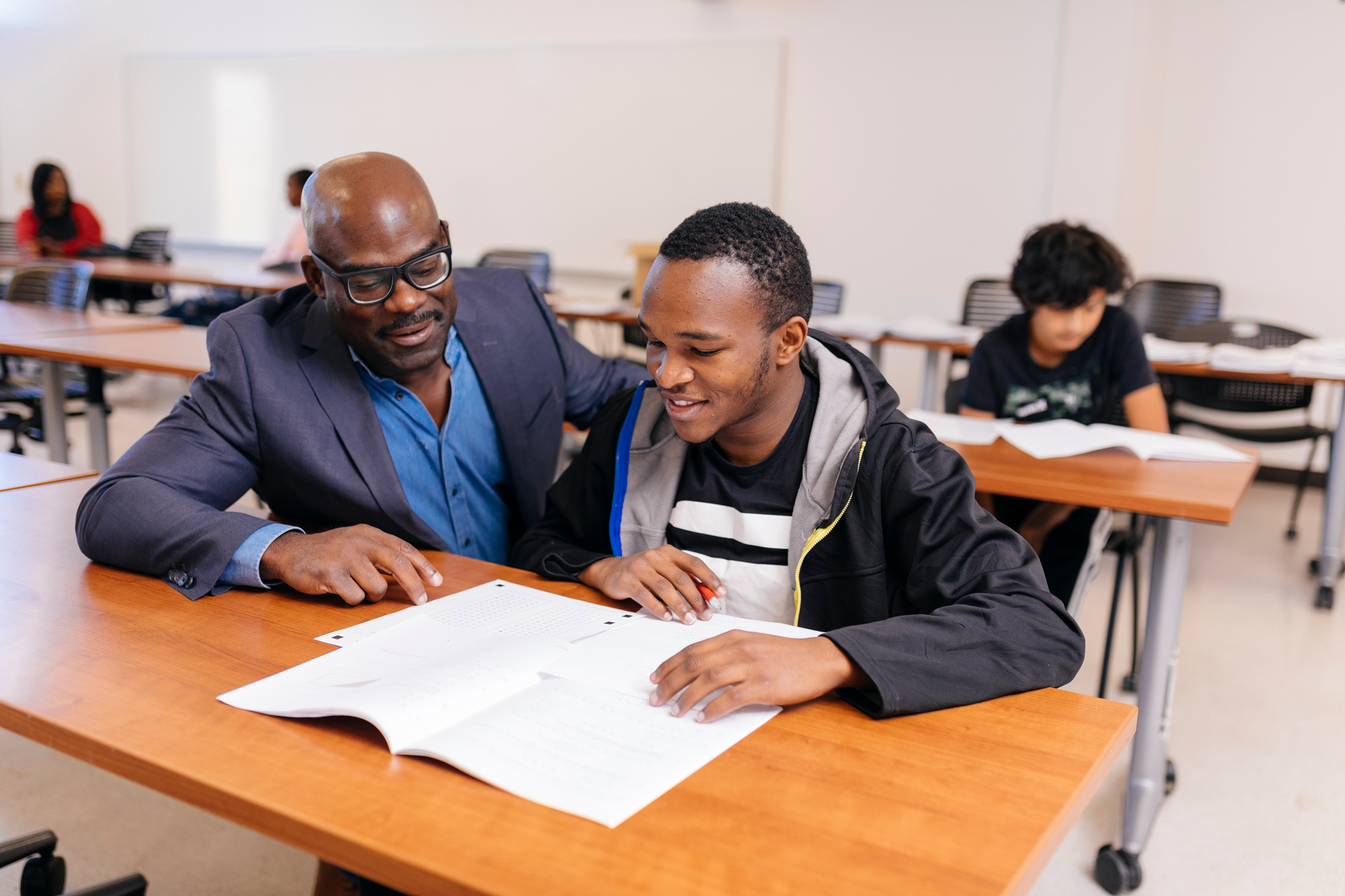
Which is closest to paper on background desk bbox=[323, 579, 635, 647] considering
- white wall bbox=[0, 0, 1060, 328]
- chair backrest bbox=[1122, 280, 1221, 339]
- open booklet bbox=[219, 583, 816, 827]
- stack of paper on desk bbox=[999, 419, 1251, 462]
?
open booklet bbox=[219, 583, 816, 827]

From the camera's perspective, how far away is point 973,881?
2.13 ft

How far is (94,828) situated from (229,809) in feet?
4.81

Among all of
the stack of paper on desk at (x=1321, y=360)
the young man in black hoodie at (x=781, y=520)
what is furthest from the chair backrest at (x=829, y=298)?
the young man in black hoodie at (x=781, y=520)

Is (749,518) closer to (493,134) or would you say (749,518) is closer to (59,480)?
(59,480)

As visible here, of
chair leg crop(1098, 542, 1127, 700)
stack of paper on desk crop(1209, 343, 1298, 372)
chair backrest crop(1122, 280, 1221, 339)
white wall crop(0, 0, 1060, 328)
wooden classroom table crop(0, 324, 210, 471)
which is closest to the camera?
chair leg crop(1098, 542, 1127, 700)

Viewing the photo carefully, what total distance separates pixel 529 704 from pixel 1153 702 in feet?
4.49

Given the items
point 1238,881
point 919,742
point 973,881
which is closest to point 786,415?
point 919,742

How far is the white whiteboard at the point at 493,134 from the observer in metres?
5.86

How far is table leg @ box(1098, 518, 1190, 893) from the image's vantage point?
69.0 inches

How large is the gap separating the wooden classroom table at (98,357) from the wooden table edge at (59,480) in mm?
869

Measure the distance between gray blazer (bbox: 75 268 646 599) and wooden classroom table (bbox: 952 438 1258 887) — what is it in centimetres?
88

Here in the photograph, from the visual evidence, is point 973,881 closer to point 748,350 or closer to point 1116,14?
point 748,350

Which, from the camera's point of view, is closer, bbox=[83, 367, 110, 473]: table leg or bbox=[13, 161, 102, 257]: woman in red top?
bbox=[83, 367, 110, 473]: table leg

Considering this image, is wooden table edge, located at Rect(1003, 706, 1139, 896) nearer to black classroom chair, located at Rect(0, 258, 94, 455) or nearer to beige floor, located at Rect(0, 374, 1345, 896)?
beige floor, located at Rect(0, 374, 1345, 896)
